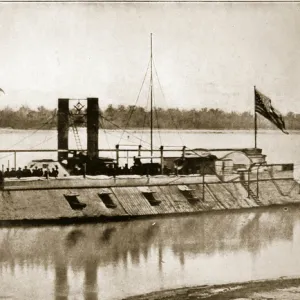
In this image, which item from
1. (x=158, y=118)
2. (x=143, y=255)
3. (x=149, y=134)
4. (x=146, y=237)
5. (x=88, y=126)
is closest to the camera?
(x=143, y=255)

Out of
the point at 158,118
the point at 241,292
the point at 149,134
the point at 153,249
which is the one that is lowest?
the point at 241,292

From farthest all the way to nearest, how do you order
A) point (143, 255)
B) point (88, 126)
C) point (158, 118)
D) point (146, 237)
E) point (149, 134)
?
point (88, 126) < point (149, 134) < point (146, 237) < point (158, 118) < point (143, 255)

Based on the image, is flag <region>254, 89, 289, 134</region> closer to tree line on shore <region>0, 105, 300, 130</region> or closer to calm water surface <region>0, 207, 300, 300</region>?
tree line on shore <region>0, 105, 300, 130</region>

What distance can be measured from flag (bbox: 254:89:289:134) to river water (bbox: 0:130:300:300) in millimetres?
144

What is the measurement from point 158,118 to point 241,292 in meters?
2.45

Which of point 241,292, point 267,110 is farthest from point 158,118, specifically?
point 241,292

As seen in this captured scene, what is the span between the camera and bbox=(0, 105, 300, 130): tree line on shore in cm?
767

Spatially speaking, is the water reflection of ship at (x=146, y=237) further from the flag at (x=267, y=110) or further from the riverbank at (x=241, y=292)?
the flag at (x=267, y=110)

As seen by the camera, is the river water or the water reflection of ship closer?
the river water

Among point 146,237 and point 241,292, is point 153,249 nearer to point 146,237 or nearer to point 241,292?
point 146,237

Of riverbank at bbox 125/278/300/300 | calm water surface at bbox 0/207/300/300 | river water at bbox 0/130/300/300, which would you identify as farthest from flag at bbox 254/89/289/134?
riverbank at bbox 125/278/300/300

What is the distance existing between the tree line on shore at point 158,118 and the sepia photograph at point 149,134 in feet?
0.06

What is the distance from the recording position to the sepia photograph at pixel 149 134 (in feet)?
22.8

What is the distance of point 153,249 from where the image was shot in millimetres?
8039
